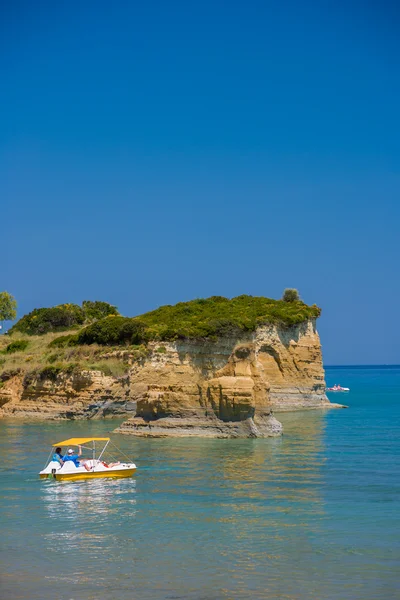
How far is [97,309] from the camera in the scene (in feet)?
302

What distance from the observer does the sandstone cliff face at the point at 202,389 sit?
3981cm

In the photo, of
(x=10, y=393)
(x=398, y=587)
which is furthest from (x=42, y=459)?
(x=10, y=393)

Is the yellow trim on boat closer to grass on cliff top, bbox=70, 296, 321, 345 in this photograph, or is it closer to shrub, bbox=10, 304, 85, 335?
grass on cliff top, bbox=70, 296, 321, 345

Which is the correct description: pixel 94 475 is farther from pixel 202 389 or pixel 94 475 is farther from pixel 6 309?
pixel 6 309

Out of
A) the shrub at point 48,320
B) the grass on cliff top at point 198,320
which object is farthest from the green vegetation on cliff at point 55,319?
the grass on cliff top at point 198,320

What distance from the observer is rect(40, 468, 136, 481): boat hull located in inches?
1142

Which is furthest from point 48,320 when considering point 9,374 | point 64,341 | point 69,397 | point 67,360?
point 69,397

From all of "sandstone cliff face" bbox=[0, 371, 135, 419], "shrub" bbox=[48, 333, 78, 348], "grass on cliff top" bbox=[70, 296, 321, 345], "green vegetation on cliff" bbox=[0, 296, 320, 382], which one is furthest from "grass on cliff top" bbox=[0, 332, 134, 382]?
"grass on cliff top" bbox=[70, 296, 321, 345]

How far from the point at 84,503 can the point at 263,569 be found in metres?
9.30

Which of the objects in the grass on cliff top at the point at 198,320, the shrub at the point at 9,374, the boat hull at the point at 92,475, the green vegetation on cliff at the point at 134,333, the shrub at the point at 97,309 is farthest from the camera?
the shrub at the point at 97,309

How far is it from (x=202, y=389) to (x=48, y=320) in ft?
155

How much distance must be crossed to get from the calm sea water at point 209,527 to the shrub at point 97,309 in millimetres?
53421

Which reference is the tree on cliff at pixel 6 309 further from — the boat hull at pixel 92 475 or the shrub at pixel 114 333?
the boat hull at pixel 92 475

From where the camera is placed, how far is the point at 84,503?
→ 81.2ft
